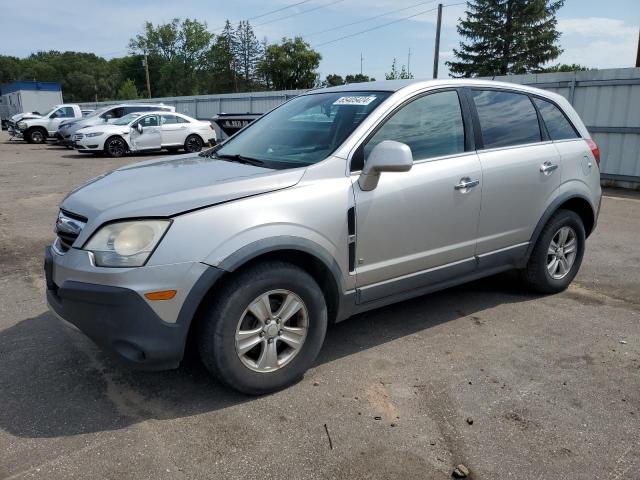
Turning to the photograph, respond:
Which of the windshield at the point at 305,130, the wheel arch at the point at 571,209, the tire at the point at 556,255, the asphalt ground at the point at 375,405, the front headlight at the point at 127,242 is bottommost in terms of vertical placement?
the asphalt ground at the point at 375,405

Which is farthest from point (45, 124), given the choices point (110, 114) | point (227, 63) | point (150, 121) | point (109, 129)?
point (227, 63)

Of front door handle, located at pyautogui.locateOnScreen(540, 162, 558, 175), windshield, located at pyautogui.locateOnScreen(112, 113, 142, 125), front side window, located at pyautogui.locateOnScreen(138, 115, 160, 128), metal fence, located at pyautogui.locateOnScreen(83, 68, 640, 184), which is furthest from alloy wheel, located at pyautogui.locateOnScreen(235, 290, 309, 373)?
windshield, located at pyautogui.locateOnScreen(112, 113, 142, 125)

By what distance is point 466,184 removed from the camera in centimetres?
375

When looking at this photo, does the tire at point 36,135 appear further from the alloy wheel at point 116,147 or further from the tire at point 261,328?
the tire at point 261,328

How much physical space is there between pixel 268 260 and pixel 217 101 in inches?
978

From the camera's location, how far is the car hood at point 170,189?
9.12 feet

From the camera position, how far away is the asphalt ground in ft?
8.30

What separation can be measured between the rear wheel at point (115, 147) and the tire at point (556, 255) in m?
15.8

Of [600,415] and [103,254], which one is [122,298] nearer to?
[103,254]

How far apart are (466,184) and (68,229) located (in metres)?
2.54

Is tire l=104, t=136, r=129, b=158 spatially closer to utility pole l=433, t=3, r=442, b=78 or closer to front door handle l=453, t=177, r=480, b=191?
front door handle l=453, t=177, r=480, b=191

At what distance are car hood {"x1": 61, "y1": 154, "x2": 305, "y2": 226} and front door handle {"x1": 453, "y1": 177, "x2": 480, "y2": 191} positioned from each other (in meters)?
1.19

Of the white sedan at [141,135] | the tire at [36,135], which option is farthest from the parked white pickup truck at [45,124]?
the white sedan at [141,135]

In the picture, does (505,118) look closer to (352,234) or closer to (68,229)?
(352,234)
